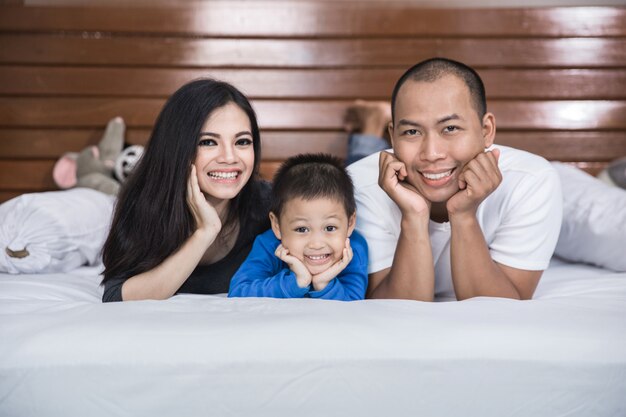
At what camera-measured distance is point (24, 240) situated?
1.98 metres

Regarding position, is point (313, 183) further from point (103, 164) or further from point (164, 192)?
point (103, 164)

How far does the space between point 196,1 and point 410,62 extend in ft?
3.57

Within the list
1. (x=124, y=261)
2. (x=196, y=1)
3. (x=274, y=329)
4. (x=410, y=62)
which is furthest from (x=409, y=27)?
(x=274, y=329)

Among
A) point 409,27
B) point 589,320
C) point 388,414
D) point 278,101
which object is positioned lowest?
point 388,414

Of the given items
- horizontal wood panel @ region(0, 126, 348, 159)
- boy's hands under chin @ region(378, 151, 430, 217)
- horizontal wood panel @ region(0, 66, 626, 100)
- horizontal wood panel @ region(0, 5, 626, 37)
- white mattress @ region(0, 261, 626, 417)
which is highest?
horizontal wood panel @ region(0, 5, 626, 37)

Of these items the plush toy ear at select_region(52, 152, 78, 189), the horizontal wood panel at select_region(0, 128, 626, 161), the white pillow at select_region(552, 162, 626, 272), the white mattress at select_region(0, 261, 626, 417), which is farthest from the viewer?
the horizontal wood panel at select_region(0, 128, 626, 161)

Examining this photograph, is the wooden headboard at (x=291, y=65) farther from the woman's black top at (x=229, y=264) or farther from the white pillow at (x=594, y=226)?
the woman's black top at (x=229, y=264)

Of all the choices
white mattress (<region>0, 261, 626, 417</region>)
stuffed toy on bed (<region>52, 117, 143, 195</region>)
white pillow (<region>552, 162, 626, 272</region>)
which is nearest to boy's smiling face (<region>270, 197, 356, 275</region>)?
white mattress (<region>0, 261, 626, 417</region>)

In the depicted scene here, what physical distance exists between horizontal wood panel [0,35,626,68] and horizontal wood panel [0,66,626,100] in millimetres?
38

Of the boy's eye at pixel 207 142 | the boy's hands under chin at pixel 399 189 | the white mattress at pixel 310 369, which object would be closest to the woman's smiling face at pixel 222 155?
the boy's eye at pixel 207 142

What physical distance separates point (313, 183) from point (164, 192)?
40cm

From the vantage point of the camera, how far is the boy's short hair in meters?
1.65

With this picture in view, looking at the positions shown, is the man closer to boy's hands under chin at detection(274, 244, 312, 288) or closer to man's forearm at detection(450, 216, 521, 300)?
man's forearm at detection(450, 216, 521, 300)

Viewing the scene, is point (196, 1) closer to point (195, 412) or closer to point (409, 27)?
point (409, 27)
